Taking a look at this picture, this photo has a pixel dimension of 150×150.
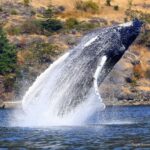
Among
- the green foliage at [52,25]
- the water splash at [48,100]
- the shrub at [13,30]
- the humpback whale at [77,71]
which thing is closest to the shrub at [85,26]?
the green foliage at [52,25]

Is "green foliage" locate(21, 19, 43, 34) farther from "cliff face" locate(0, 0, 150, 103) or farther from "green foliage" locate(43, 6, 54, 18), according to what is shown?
"green foliage" locate(43, 6, 54, 18)

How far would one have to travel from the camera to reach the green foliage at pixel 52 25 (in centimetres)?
16035

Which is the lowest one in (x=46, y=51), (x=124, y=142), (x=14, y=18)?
(x=124, y=142)

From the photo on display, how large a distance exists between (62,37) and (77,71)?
Result: 330 feet

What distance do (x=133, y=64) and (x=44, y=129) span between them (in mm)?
94786

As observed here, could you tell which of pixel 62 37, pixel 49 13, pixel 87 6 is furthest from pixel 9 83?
pixel 87 6

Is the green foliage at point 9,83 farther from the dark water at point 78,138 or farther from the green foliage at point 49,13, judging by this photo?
the dark water at point 78,138

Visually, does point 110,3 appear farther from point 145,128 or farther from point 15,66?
point 145,128

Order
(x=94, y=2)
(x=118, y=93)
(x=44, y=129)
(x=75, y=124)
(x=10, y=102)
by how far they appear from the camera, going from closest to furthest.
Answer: (x=44, y=129), (x=75, y=124), (x=10, y=102), (x=118, y=93), (x=94, y=2)

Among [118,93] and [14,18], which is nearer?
[118,93]

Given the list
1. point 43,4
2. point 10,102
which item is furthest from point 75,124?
point 43,4

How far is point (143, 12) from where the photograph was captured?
18662cm

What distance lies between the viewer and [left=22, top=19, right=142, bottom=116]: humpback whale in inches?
1916

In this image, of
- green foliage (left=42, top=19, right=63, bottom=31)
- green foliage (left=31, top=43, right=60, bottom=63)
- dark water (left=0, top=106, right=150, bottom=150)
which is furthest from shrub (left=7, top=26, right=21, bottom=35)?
dark water (left=0, top=106, right=150, bottom=150)
